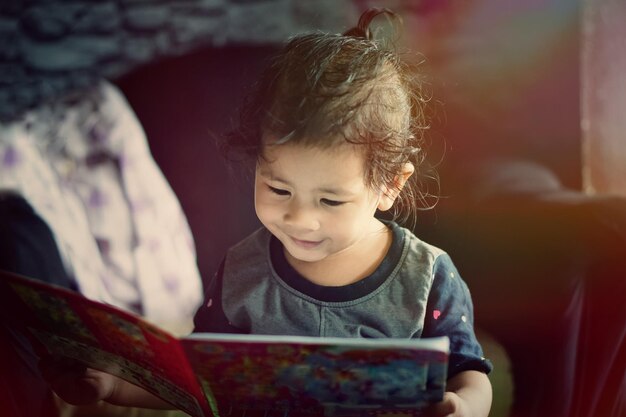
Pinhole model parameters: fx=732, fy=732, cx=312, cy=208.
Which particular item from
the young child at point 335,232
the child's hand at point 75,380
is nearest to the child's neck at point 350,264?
the young child at point 335,232

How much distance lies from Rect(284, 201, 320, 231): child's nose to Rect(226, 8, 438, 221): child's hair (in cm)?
9

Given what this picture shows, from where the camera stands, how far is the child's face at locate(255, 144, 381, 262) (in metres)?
0.92

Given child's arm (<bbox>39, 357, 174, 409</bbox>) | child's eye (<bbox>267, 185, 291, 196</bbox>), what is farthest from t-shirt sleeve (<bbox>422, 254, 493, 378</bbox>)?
child's arm (<bbox>39, 357, 174, 409</bbox>)

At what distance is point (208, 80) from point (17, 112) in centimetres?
39

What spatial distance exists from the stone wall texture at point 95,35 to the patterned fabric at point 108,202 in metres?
0.05

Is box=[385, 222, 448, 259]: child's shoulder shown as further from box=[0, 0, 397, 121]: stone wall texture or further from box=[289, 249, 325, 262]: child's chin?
box=[0, 0, 397, 121]: stone wall texture

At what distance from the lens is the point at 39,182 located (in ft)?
4.54

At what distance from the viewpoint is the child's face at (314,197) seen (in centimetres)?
92

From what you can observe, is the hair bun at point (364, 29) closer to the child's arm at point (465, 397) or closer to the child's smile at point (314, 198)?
the child's smile at point (314, 198)

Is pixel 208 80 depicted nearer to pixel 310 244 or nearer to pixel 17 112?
pixel 17 112

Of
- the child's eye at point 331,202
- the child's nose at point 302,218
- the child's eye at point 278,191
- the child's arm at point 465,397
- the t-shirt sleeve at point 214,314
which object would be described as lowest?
the child's arm at point 465,397

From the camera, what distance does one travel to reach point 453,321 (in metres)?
0.99

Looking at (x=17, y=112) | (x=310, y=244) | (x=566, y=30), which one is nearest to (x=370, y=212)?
(x=310, y=244)

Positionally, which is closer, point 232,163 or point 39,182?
point 232,163
